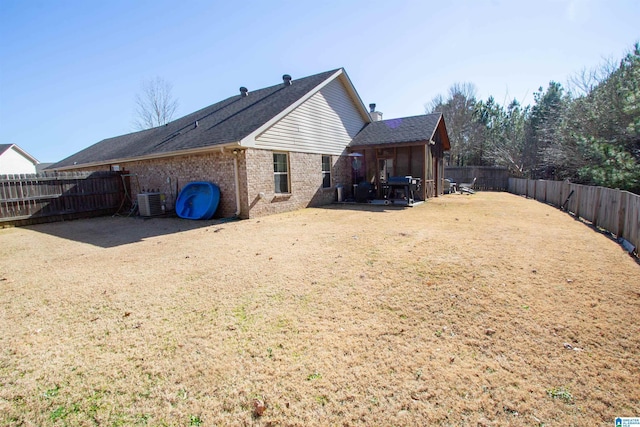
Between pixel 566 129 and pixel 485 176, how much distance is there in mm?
8646

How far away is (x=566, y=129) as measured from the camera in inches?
628

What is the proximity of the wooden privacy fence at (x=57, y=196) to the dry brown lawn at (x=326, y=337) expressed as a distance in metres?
6.42

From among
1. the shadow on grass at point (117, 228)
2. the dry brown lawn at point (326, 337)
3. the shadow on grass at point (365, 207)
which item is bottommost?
the dry brown lawn at point (326, 337)

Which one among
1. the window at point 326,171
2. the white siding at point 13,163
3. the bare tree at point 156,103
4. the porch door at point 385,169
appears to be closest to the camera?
the window at point 326,171

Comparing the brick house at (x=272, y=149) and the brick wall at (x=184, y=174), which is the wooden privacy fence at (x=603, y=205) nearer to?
the brick house at (x=272, y=149)

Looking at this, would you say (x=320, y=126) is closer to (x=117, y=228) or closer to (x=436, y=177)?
(x=436, y=177)

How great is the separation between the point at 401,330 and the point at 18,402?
121 inches

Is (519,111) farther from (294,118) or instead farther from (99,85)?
(99,85)

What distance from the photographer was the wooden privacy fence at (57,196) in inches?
402

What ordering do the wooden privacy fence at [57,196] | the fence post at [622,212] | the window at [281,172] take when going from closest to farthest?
the fence post at [622,212] < the wooden privacy fence at [57,196] < the window at [281,172]

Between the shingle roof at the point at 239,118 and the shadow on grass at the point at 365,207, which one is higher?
the shingle roof at the point at 239,118

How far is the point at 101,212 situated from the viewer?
1264 centimetres

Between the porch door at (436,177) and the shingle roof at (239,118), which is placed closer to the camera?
the shingle roof at (239,118)

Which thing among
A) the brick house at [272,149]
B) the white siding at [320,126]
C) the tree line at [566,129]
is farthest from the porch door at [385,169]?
the tree line at [566,129]
